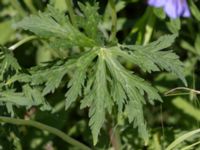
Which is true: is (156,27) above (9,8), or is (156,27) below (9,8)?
below

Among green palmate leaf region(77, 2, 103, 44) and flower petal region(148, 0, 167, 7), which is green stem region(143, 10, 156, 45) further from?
green palmate leaf region(77, 2, 103, 44)

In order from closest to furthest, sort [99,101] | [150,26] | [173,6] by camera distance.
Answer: [99,101]
[173,6]
[150,26]

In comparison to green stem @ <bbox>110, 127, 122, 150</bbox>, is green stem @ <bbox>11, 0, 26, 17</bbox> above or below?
above

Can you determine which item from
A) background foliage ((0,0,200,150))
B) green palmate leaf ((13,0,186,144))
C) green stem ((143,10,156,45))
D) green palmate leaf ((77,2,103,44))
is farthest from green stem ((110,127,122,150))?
green stem ((143,10,156,45))


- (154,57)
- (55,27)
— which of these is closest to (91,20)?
(55,27)

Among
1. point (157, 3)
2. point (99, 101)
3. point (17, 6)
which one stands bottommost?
point (99, 101)

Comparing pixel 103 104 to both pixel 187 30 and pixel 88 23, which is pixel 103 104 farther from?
pixel 187 30

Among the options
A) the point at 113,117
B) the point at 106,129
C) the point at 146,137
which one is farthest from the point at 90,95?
the point at 106,129

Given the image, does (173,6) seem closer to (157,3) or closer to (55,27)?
(157,3)
